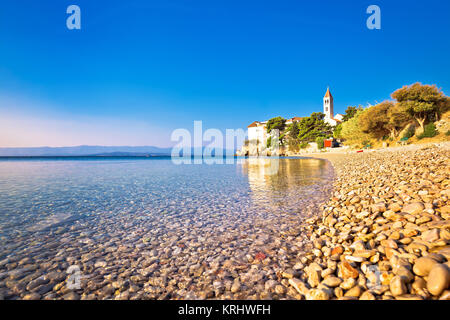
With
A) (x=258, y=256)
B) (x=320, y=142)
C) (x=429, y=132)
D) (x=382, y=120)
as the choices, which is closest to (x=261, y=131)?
(x=320, y=142)

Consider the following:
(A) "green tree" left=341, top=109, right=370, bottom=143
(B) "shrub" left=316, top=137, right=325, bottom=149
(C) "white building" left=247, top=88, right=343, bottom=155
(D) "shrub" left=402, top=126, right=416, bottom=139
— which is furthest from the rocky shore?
(C) "white building" left=247, top=88, right=343, bottom=155

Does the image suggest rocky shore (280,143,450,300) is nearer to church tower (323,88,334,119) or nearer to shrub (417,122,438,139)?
shrub (417,122,438,139)

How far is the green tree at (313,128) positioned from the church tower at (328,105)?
734 inches

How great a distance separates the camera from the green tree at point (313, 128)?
64.2 meters

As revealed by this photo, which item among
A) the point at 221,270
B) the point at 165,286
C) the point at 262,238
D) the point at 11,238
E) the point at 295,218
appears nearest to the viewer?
the point at 165,286

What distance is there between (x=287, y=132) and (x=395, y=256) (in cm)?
A: 8289

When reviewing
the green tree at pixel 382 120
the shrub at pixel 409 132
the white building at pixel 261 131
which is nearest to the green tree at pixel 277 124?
the white building at pixel 261 131

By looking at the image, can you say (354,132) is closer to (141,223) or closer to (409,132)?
(409,132)

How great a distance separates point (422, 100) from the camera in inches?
981

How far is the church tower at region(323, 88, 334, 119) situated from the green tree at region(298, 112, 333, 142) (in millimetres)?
18640

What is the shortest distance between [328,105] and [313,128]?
24.9 meters

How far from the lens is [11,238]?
409cm

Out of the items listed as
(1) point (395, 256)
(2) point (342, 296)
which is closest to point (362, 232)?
(1) point (395, 256)
